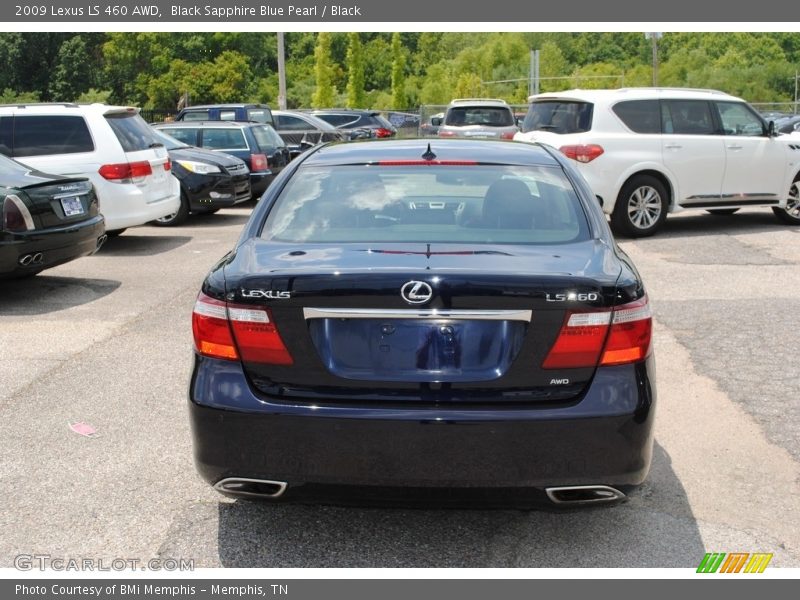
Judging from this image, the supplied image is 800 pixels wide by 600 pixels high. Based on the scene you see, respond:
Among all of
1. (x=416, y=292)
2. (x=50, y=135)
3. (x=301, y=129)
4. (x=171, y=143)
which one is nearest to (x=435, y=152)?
(x=416, y=292)

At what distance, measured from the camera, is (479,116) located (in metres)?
23.1

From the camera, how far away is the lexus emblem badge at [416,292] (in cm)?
329

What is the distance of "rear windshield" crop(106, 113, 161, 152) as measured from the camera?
1191cm

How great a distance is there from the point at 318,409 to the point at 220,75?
225 ft

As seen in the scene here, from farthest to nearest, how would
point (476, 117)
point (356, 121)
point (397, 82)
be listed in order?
point (397, 82)
point (356, 121)
point (476, 117)

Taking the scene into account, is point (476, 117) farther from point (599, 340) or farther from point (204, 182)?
point (599, 340)

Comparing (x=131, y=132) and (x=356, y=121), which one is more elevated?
(x=131, y=132)

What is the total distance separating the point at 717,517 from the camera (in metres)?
Answer: 4.12

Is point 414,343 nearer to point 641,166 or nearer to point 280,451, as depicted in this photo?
point 280,451

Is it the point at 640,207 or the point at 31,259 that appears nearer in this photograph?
the point at 31,259

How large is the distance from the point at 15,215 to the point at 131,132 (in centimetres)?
396

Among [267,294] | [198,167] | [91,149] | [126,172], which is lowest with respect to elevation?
[198,167]

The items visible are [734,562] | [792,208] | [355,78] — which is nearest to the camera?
[734,562]

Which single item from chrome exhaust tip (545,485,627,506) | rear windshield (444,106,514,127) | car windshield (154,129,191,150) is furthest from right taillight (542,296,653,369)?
rear windshield (444,106,514,127)
